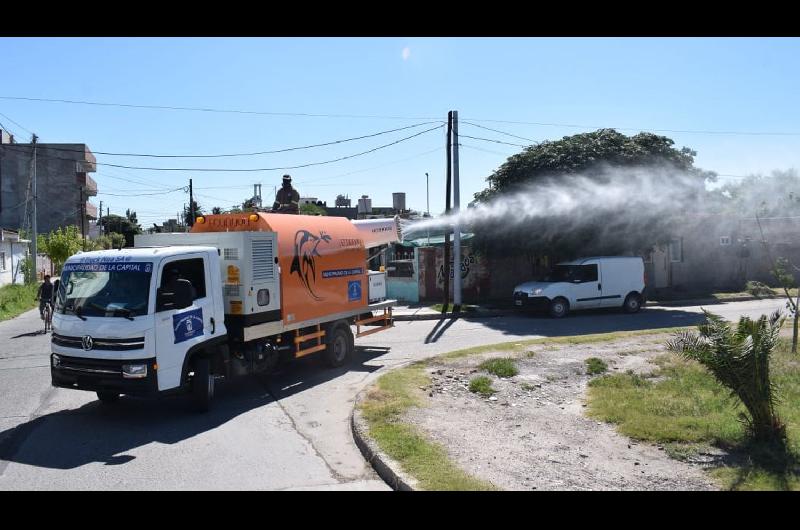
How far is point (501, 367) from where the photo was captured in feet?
33.9

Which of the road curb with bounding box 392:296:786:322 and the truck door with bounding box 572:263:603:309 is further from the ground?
the truck door with bounding box 572:263:603:309

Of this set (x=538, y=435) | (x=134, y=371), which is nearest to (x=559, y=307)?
(x=538, y=435)

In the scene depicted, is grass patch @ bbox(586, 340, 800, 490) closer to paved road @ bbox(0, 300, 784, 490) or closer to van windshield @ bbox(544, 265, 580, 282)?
paved road @ bbox(0, 300, 784, 490)

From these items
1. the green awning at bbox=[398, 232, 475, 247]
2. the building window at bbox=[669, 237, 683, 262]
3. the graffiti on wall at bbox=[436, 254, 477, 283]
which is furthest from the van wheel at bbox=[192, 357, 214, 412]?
the building window at bbox=[669, 237, 683, 262]

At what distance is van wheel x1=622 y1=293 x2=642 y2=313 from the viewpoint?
20.6m

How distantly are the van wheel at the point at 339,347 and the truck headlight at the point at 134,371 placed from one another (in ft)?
14.6

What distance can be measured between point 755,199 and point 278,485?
1276 inches

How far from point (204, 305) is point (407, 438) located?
3.67 meters

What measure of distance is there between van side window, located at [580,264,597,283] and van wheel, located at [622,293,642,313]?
172cm

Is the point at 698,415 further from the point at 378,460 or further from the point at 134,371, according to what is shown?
the point at 134,371

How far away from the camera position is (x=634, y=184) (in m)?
22.0

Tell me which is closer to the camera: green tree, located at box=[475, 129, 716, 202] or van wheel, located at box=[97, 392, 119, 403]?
van wheel, located at box=[97, 392, 119, 403]
